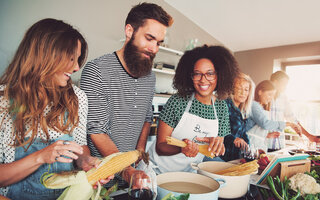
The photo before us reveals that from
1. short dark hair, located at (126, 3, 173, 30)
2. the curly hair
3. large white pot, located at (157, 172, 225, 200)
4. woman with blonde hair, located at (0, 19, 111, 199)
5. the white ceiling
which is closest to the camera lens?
large white pot, located at (157, 172, 225, 200)

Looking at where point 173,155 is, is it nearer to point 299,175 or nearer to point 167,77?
point 299,175

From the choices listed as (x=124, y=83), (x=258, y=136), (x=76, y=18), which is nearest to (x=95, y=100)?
(x=124, y=83)

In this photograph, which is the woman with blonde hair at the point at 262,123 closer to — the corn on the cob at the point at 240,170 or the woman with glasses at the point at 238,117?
the woman with glasses at the point at 238,117

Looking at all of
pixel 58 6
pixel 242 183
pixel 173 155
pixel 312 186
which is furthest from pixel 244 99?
pixel 58 6

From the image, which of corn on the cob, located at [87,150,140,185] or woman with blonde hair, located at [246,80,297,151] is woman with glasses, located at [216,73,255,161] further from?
corn on the cob, located at [87,150,140,185]

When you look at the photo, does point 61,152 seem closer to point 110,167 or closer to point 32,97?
point 110,167

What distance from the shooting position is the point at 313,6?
12.9ft

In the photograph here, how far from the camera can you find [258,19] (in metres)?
4.60

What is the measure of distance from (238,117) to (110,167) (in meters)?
1.65

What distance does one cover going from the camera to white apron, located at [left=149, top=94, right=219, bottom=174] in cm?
160

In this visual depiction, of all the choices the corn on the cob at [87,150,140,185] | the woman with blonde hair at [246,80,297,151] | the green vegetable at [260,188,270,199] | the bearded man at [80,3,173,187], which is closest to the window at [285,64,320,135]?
the woman with blonde hair at [246,80,297,151]

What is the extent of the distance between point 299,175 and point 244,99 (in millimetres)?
1416

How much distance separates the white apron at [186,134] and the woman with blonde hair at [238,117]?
21 cm

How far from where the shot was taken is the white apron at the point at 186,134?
160 centimetres
